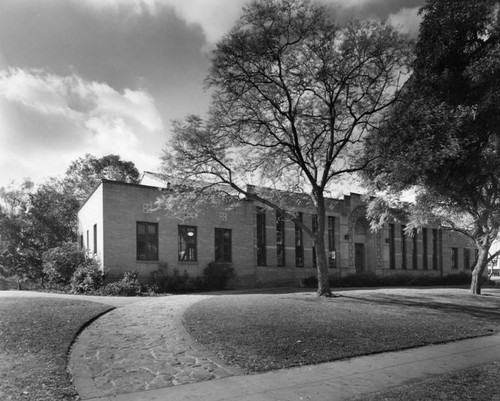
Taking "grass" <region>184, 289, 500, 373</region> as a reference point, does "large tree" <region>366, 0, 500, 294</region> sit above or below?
above

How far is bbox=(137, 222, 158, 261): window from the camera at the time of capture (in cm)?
2478

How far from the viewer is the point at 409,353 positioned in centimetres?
955

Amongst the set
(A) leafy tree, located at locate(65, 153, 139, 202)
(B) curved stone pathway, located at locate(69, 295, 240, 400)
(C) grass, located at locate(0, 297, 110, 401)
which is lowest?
(B) curved stone pathway, located at locate(69, 295, 240, 400)

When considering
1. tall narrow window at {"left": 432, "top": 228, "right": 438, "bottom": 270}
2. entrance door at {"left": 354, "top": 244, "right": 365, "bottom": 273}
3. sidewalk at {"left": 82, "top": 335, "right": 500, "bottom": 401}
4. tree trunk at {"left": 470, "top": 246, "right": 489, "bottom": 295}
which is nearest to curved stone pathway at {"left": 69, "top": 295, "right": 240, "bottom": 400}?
sidewalk at {"left": 82, "top": 335, "right": 500, "bottom": 401}

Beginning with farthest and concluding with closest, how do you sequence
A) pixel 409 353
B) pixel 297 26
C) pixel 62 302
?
pixel 297 26, pixel 62 302, pixel 409 353

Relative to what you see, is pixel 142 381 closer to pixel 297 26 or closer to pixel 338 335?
pixel 338 335

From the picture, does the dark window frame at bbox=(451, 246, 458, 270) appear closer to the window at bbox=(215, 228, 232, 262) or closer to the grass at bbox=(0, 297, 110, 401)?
the window at bbox=(215, 228, 232, 262)

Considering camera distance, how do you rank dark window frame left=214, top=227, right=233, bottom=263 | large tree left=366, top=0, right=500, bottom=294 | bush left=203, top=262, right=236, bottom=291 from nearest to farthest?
large tree left=366, top=0, right=500, bottom=294 < bush left=203, top=262, right=236, bottom=291 < dark window frame left=214, top=227, right=233, bottom=263

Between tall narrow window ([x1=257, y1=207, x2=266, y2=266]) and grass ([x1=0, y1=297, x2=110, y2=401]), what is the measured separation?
56.3ft

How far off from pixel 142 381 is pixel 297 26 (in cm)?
1328

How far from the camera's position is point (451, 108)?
884 centimetres

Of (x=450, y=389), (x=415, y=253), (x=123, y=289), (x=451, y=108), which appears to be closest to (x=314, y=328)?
(x=450, y=389)

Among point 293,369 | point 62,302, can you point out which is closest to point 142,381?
point 293,369

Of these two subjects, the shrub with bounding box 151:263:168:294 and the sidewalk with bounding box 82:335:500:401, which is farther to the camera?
the shrub with bounding box 151:263:168:294
